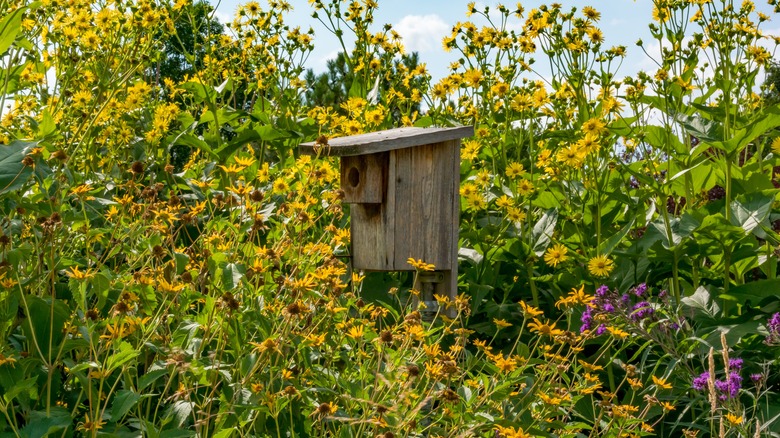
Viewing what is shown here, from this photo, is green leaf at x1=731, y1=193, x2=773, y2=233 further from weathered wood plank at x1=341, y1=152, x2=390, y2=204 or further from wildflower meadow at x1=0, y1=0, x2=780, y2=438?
weathered wood plank at x1=341, y1=152, x2=390, y2=204

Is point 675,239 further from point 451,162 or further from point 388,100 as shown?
point 388,100

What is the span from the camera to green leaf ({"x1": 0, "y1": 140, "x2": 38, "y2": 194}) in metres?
1.97

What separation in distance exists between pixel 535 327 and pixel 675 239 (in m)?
1.40

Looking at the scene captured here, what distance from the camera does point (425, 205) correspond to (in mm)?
3490

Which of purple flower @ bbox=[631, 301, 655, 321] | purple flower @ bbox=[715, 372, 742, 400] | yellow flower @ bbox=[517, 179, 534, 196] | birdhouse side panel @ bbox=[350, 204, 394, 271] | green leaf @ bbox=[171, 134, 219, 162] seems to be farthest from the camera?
green leaf @ bbox=[171, 134, 219, 162]

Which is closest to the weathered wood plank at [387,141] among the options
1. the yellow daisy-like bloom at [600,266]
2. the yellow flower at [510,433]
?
the yellow daisy-like bloom at [600,266]

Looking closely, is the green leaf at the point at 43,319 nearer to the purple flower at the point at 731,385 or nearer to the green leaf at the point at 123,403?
the green leaf at the point at 123,403

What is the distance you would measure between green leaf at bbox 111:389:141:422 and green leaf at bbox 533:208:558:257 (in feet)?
7.37

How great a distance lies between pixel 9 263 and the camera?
1.98m

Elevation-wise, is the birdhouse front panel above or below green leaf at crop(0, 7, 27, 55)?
below

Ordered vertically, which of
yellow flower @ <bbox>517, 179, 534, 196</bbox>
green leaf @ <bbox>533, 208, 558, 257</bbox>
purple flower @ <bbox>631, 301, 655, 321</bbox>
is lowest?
purple flower @ <bbox>631, 301, 655, 321</bbox>

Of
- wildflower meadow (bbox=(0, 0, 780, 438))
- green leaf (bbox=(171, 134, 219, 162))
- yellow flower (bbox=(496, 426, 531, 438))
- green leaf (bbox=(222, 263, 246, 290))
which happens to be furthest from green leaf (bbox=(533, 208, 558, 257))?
green leaf (bbox=(222, 263, 246, 290))

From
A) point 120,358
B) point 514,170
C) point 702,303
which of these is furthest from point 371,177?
point 120,358

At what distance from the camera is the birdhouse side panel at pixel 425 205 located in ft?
11.3
